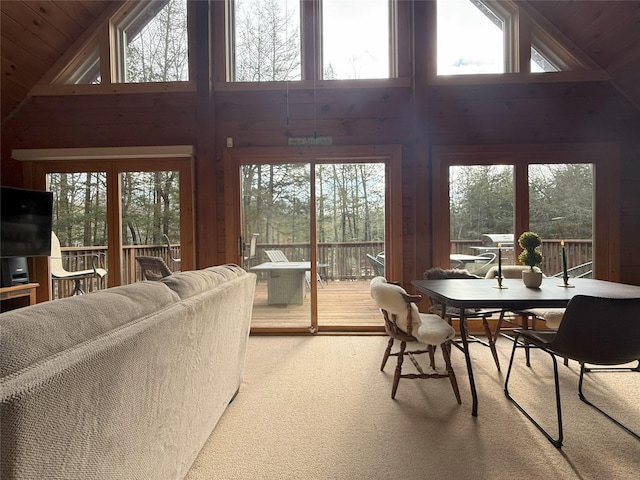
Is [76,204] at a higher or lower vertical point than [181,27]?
lower

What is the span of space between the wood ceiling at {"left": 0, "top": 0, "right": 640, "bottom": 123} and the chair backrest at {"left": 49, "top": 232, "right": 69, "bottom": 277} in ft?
5.21

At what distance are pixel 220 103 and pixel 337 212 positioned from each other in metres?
1.89

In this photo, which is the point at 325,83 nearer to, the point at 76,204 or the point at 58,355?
the point at 76,204

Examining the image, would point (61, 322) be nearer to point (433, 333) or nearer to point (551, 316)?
point (433, 333)

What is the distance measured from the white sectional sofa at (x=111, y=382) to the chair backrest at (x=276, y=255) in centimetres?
226

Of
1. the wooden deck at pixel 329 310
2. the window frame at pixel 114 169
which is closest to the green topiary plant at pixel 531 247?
the wooden deck at pixel 329 310

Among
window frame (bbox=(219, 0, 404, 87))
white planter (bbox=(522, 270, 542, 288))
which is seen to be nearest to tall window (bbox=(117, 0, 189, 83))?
window frame (bbox=(219, 0, 404, 87))

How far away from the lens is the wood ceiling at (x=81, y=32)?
3137 mm

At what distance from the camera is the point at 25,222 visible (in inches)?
130

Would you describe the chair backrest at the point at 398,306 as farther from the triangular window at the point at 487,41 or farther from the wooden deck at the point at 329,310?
the triangular window at the point at 487,41

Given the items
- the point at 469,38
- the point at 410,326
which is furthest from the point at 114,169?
the point at 469,38

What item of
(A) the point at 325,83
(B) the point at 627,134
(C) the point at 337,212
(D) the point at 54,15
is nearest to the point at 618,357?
(C) the point at 337,212

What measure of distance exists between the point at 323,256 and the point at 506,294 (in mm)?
2273

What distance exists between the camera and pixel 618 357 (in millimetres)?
1652
